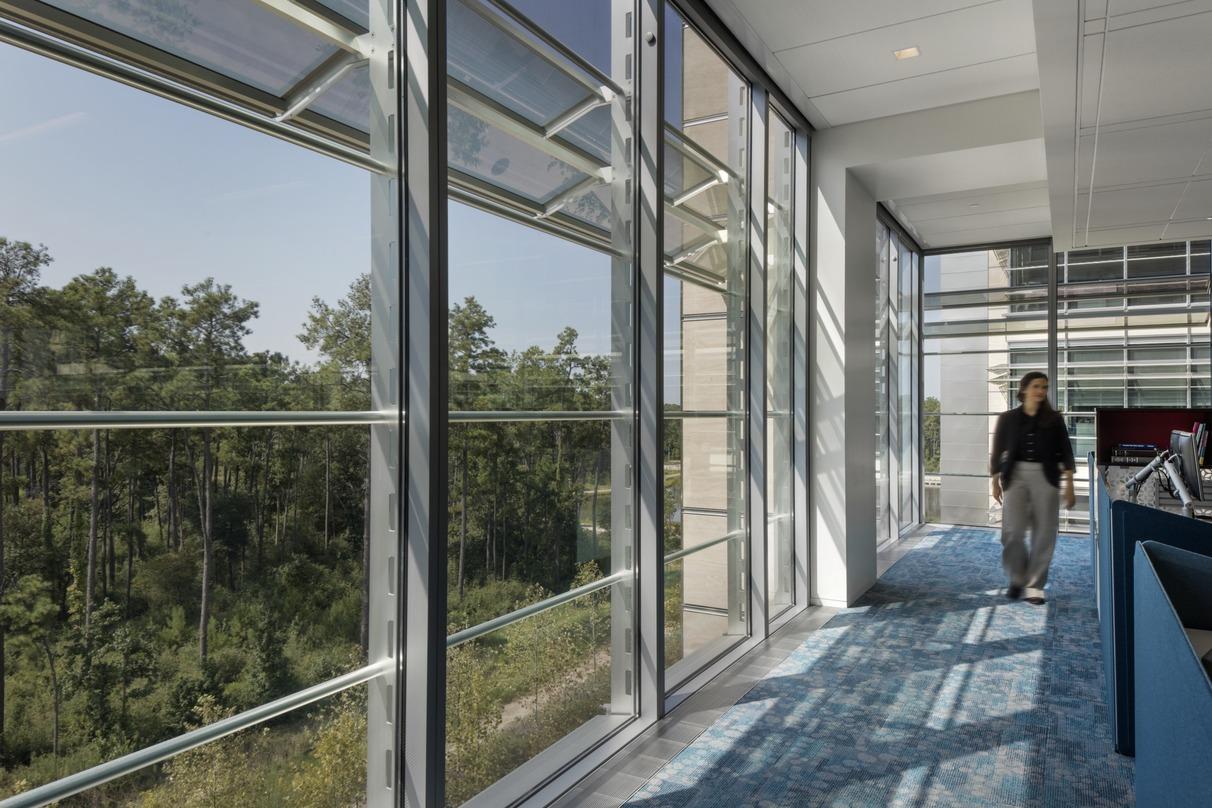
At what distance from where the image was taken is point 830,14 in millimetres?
4395

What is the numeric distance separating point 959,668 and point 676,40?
3.89 m

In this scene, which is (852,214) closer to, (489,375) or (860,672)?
(860,672)

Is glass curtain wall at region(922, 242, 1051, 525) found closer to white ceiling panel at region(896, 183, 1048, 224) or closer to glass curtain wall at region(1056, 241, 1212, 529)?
glass curtain wall at region(1056, 241, 1212, 529)

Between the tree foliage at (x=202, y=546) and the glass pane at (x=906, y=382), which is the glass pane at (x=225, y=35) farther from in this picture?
the glass pane at (x=906, y=382)

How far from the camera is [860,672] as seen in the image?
4.58 meters

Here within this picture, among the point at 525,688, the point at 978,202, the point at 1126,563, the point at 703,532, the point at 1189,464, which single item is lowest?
the point at 525,688

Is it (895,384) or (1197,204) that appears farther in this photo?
(895,384)

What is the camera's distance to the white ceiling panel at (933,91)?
5.13 meters

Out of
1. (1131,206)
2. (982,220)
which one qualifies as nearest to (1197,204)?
(1131,206)

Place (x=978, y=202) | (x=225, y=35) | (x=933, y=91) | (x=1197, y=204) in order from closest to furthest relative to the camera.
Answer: (x=225, y=35) → (x=933, y=91) → (x=1197, y=204) → (x=978, y=202)

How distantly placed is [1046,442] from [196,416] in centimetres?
573

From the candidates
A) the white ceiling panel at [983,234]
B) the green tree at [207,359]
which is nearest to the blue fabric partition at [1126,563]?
the green tree at [207,359]

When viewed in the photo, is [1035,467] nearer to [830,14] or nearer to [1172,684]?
[830,14]

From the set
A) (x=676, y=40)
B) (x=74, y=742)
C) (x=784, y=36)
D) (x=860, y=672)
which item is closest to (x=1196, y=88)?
(x=784, y=36)
